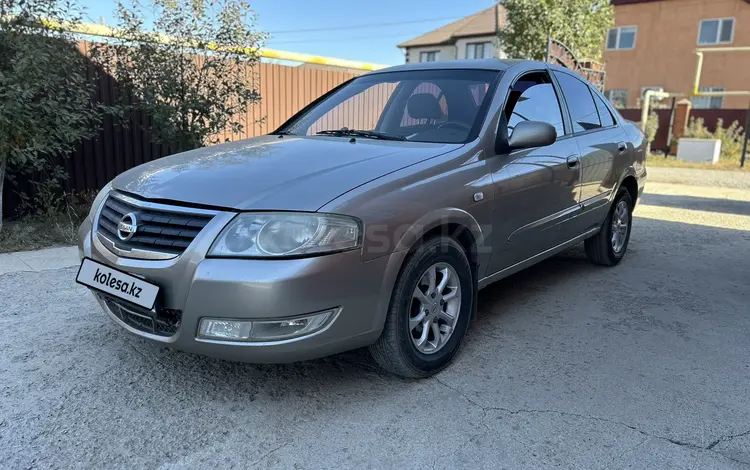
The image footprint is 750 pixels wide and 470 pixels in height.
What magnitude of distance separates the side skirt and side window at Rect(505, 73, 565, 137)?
2.82ft

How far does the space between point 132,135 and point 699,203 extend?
29.2 ft

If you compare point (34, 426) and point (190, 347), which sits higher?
point (190, 347)

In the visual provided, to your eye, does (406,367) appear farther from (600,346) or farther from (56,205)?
(56,205)

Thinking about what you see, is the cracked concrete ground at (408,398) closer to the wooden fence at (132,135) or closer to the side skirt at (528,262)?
the side skirt at (528,262)

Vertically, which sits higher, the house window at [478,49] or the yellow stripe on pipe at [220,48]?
Result: the house window at [478,49]

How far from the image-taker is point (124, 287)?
252 cm

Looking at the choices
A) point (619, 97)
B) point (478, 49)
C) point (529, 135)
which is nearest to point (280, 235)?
point (529, 135)

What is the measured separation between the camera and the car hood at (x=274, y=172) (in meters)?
2.44

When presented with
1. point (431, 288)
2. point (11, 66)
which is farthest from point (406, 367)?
point (11, 66)

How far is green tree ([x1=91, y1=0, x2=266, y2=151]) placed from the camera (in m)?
6.31

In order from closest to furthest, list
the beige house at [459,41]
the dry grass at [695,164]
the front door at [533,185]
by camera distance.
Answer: the front door at [533,185] < the dry grass at [695,164] < the beige house at [459,41]

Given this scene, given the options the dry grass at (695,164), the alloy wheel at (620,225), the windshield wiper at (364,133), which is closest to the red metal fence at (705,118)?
the dry grass at (695,164)

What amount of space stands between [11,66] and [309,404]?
4.72m

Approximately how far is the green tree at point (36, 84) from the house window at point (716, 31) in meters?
27.5
